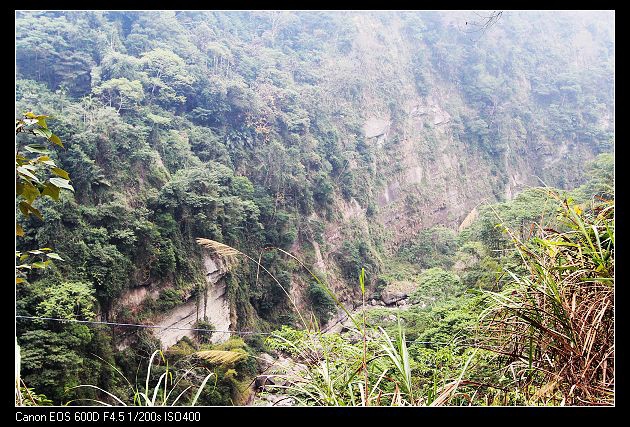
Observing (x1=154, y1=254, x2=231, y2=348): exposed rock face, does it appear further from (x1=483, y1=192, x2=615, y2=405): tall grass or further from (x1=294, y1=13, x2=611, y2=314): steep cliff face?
(x1=483, y1=192, x2=615, y2=405): tall grass

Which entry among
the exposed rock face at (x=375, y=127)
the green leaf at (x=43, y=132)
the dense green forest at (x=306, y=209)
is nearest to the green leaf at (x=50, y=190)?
the dense green forest at (x=306, y=209)

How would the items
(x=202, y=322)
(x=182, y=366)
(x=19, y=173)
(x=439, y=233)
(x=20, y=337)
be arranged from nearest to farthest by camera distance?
(x=19, y=173)
(x=20, y=337)
(x=182, y=366)
(x=202, y=322)
(x=439, y=233)

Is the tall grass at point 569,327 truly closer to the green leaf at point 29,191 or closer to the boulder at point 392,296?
the green leaf at point 29,191

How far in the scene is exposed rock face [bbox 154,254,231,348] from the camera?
6988 mm

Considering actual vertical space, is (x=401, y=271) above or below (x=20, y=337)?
below

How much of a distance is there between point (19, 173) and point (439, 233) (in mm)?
14097

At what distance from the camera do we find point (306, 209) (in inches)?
448

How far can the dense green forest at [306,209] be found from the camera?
1307mm

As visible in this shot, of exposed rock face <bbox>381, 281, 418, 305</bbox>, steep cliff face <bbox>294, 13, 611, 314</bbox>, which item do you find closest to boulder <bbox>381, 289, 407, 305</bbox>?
exposed rock face <bbox>381, 281, 418, 305</bbox>

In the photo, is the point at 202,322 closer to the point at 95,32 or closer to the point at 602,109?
the point at 95,32

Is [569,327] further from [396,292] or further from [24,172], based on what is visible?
[396,292]

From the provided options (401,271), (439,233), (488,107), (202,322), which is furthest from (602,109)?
(202,322)
